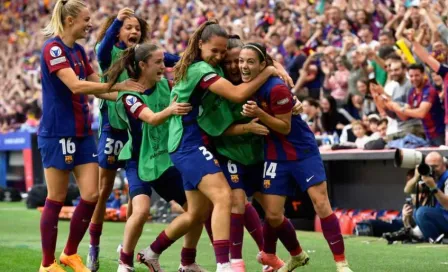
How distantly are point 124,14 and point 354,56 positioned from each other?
27.3 feet

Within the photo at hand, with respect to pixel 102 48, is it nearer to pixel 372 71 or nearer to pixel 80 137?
pixel 80 137

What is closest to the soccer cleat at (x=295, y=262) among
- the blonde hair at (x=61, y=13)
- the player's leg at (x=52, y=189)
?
the player's leg at (x=52, y=189)

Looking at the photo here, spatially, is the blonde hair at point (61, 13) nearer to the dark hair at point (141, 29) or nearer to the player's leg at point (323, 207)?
the dark hair at point (141, 29)

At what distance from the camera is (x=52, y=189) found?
26.4 feet

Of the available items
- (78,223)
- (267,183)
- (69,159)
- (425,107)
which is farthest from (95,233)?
(425,107)

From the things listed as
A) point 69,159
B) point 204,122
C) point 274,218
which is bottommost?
point 274,218

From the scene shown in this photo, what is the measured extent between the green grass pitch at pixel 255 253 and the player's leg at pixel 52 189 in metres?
0.95

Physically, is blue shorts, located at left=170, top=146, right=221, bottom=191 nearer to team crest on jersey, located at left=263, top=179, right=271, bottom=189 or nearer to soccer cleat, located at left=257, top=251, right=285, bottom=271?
team crest on jersey, located at left=263, top=179, right=271, bottom=189

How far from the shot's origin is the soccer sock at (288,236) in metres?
7.95

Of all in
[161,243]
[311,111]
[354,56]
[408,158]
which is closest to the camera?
[161,243]

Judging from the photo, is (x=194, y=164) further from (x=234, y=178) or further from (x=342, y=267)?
(x=342, y=267)

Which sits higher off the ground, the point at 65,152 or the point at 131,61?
the point at 131,61

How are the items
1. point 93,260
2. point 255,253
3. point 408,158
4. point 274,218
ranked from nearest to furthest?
point 274,218 → point 93,260 → point 408,158 → point 255,253

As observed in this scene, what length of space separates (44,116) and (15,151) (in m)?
16.5
